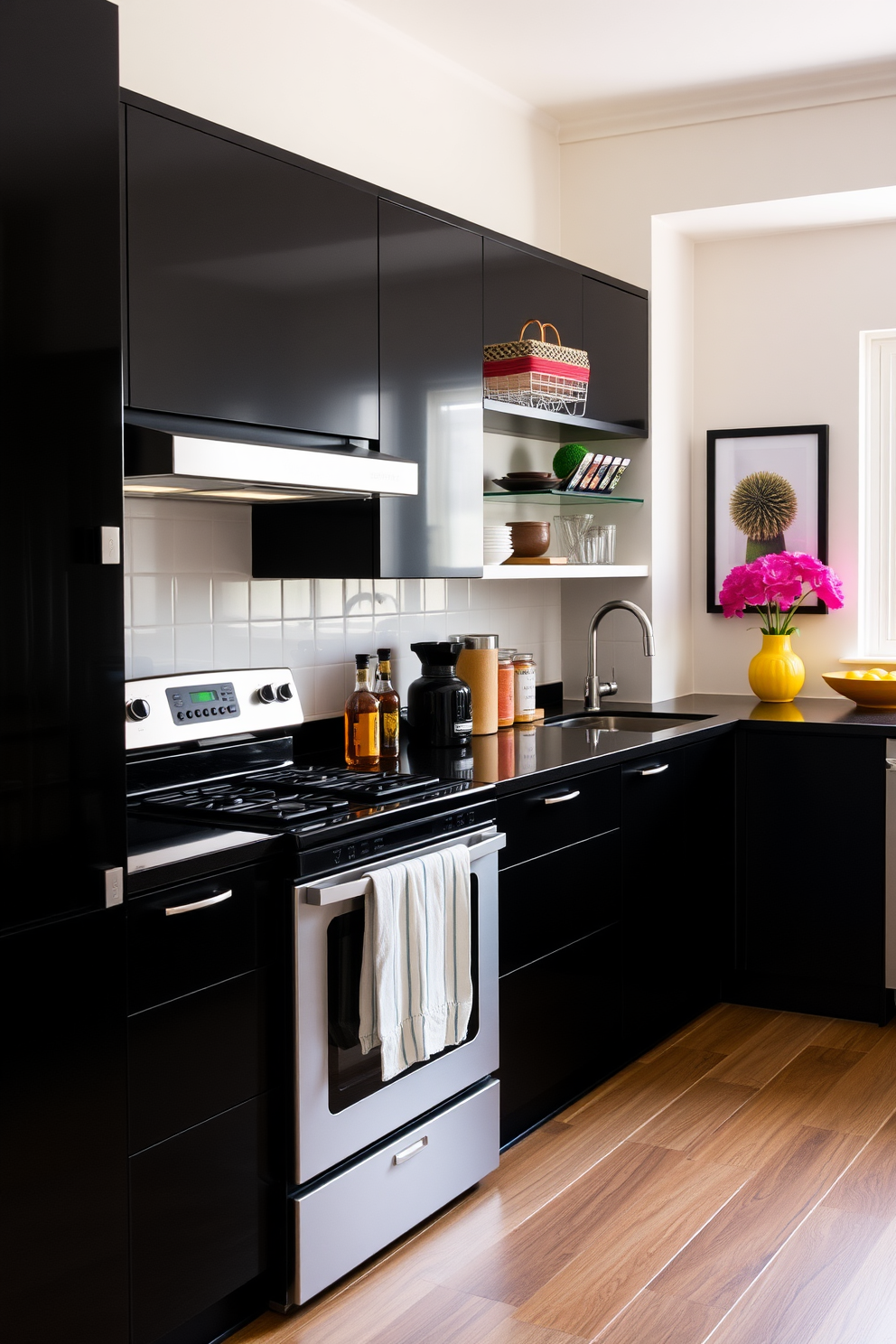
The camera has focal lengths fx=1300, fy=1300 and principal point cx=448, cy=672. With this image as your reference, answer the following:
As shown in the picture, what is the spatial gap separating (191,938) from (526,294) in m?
2.14

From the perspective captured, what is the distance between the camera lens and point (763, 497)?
448 centimetres

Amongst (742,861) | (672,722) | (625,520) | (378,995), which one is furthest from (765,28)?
(378,995)

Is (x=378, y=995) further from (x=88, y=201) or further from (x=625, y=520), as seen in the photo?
(x=625, y=520)

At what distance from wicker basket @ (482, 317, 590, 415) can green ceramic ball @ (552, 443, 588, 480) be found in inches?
10.6

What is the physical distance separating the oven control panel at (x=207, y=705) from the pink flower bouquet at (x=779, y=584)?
1.77 meters

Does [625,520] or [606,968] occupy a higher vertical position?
[625,520]

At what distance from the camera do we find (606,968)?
10.7ft

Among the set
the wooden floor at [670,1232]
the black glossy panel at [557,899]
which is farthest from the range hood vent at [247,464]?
the wooden floor at [670,1232]

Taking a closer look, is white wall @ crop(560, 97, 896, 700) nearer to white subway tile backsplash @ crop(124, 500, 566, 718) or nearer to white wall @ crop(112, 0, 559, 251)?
white wall @ crop(112, 0, 559, 251)

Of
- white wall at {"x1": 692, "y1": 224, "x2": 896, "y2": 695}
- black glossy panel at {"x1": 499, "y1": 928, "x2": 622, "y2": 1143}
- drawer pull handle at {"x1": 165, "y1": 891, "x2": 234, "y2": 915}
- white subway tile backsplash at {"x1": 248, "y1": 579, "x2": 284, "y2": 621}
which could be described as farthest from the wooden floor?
white wall at {"x1": 692, "y1": 224, "x2": 896, "y2": 695}

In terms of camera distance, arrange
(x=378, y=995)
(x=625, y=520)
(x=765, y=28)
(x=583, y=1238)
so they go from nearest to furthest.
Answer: (x=378, y=995), (x=583, y=1238), (x=765, y=28), (x=625, y=520)

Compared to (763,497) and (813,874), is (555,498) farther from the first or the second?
(813,874)

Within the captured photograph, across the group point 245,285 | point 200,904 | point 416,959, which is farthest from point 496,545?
point 200,904

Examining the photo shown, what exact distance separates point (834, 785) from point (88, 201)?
8.89 feet
